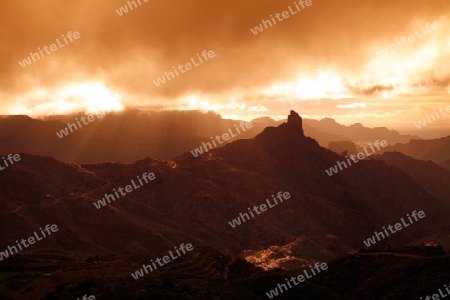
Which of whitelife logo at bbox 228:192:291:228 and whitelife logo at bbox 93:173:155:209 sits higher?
whitelife logo at bbox 93:173:155:209

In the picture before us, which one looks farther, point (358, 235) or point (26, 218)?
point (358, 235)

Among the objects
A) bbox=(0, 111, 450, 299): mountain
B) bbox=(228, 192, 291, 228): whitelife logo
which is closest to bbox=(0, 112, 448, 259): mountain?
bbox=(0, 111, 450, 299): mountain

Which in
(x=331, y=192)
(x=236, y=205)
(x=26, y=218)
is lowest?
(x=331, y=192)

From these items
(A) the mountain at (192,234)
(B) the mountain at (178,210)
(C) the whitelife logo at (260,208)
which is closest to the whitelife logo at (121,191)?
(B) the mountain at (178,210)

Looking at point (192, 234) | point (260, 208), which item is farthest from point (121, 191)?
point (260, 208)

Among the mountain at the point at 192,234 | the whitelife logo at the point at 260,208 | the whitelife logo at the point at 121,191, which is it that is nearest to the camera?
the mountain at the point at 192,234

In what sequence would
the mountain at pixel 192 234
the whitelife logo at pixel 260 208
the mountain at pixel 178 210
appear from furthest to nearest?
1. the whitelife logo at pixel 260 208
2. the mountain at pixel 178 210
3. the mountain at pixel 192 234

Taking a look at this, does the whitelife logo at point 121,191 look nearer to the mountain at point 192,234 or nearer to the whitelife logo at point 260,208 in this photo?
the mountain at point 192,234

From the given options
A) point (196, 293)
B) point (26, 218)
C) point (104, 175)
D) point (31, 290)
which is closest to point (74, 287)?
point (31, 290)

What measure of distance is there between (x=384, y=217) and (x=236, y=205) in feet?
220

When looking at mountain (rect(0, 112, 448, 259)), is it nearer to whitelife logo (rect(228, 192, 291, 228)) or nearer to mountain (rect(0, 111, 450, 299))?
mountain (rect(0, 111, 450, 299))

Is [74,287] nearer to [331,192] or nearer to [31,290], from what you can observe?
[31,290]

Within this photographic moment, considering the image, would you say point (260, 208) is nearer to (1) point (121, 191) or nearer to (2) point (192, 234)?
(2) point (192, 234)

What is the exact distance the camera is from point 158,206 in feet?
561
